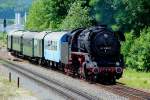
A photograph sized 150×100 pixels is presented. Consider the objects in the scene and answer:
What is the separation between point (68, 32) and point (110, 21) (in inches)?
661

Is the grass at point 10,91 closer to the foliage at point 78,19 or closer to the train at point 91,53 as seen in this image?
the train at point 91,53

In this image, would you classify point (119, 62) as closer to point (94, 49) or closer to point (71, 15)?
point (94, 49)

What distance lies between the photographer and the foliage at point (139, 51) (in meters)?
46.6

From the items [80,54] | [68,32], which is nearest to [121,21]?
[68,32]

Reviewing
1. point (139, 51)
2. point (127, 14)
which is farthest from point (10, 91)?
point (127, 14)

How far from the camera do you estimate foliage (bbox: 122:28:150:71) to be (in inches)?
1834

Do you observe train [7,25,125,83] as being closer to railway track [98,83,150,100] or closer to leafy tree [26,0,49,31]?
railway track [98,83,150,100]

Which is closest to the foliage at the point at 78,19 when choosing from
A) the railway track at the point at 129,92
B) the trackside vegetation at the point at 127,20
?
the trackside vegetation at the point at 127,20

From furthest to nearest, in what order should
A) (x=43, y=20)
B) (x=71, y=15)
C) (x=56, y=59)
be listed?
1. (x=43, y=20)
2. (x=71, y=15)
3. (x=56, y=59)

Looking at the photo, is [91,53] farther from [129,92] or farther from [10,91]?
[10,91]

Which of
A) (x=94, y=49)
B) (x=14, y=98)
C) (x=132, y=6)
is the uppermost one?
(x=132, y=6)

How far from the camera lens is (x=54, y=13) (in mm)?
84562

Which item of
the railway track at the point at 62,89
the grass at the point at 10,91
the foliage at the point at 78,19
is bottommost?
the railway track at the point at 62,89

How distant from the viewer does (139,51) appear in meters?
47.8
